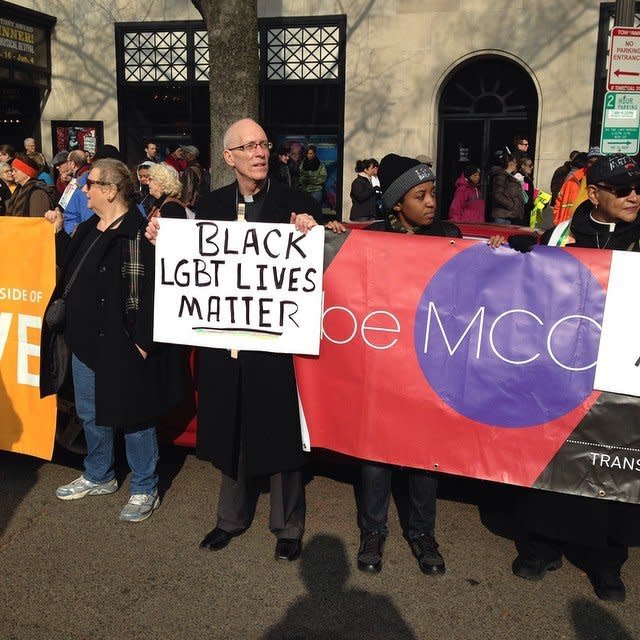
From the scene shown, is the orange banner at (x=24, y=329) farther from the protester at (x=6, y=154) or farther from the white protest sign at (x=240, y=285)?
the protester at (x=6, y=154)

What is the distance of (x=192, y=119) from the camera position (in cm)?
1548

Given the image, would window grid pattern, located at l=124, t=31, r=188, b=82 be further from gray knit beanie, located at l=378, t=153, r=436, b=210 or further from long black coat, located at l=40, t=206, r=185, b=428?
gray knit beanie, located at l=378, t=153, r=436, b=210

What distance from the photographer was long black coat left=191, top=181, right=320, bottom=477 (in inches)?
144

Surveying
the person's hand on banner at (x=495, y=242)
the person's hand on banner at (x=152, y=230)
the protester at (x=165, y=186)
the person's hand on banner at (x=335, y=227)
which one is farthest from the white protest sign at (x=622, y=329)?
the protester at (x=165, y=186)

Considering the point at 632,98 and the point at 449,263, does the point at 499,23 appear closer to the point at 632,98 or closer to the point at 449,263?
the point at 632,98

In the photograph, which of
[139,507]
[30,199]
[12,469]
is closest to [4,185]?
[30,199]

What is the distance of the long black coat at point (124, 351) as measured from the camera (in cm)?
391

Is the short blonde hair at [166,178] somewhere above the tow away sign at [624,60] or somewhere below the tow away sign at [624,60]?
below

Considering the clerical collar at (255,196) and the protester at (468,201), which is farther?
the protester at (468,201)

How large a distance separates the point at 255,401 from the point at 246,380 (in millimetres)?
109

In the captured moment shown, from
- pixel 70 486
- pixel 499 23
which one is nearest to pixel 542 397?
pixel 70 486

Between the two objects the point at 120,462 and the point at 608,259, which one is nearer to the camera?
the point at 608,259

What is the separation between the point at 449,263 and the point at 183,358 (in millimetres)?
1582

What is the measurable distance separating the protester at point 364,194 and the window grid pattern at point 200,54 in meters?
4.84
